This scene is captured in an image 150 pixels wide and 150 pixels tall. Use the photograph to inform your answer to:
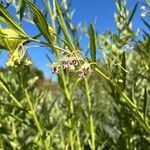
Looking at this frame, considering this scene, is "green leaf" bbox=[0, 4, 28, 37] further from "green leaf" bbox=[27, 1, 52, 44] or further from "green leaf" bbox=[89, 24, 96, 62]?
"green leaf" bbox=[89, 24, 96, 62]

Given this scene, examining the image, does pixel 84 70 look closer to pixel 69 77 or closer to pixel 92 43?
pixel 92 43

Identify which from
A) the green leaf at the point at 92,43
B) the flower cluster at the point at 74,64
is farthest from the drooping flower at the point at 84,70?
the green leaf at the point at 92,43

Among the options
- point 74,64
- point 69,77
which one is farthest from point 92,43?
point 69,77

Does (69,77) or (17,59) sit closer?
(17,59)

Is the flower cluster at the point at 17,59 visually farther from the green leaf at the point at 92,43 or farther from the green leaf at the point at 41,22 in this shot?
the green leaf at the point at 92,43

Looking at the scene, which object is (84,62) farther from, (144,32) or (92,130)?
(92,130)

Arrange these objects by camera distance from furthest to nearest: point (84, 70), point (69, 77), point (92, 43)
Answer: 1. point (69, 77)
2. point (92, 43)
3. point (84, 70)

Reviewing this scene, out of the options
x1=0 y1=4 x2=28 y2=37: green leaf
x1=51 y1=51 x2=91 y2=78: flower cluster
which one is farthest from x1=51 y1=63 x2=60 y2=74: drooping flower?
x1=0 y1=4 x2=28 y2=37: green leaf

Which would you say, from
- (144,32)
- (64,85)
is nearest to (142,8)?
(144,32)

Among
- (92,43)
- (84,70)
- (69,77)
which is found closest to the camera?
(84,70)
